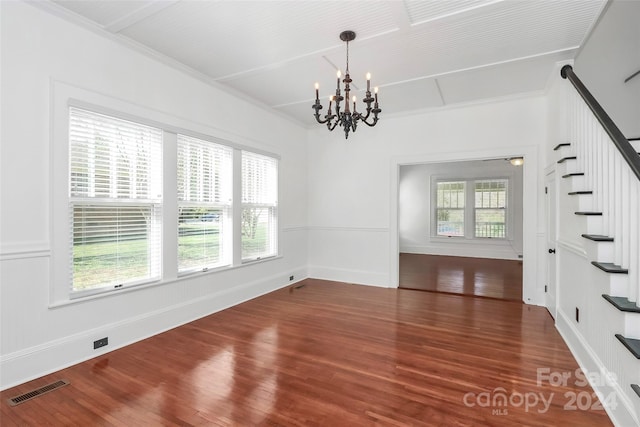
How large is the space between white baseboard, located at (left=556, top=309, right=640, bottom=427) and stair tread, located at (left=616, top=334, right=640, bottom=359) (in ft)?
0.97

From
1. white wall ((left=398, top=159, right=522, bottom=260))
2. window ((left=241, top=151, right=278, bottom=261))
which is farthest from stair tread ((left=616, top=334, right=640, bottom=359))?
white wall ((left=398, top=159, right=522, bottom=260))

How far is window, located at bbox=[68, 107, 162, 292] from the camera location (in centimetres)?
277

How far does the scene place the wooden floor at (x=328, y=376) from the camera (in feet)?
6.61

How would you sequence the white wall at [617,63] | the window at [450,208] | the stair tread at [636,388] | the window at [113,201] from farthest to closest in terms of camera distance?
the window at [450,208] → the white wall at [617,63] → the window at [113,201] → the stair tread at [636,388]

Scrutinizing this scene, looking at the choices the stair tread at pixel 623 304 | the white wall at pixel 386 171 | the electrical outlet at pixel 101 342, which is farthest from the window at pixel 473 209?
the electrical outlet at pixel 101 342

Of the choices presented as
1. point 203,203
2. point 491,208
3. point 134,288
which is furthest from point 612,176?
point 491,208

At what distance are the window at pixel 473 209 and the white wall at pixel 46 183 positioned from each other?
7549 mm

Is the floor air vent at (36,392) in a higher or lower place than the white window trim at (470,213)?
lower

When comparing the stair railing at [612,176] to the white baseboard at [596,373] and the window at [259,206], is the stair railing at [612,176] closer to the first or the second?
the white baseboard at [596,373]

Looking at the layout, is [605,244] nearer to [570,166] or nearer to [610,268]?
[610,268]

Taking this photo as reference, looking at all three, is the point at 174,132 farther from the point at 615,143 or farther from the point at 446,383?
the point at 615,143

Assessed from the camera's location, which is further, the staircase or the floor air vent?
the floor air vent

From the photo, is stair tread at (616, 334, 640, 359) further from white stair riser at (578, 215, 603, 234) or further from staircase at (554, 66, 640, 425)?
white stair riser at (578, 215, 603, 234)

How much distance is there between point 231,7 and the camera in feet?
8.41
